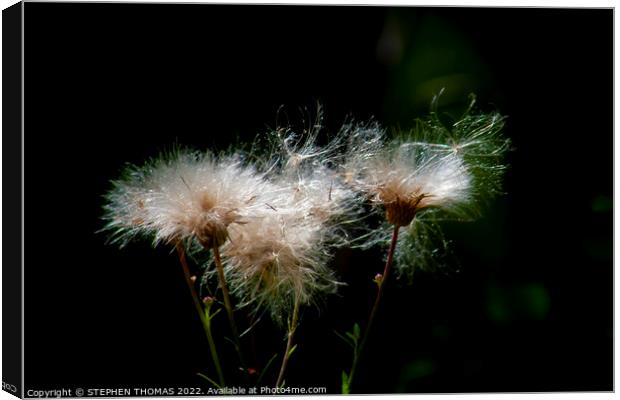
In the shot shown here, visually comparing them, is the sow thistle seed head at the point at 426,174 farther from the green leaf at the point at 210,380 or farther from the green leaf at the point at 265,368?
the green leaf at the point at 210,380

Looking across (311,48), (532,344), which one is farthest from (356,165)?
(532,344)

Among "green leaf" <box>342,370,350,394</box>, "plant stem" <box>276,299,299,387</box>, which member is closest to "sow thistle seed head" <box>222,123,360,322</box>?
"plant stem" <box>276,299,299,387</box>

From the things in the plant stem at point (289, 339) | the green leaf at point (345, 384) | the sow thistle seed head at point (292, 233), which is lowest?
the green leaf at point (345, 384)

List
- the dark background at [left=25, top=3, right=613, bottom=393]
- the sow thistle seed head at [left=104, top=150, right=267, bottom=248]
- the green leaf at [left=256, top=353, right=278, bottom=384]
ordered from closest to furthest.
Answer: the sow thistle seed head at [left=104, top=150, right=267, bottom=248]
the green leaf at [left=256, top=353, right=278, bottom=384]
the dark background at [left=25, top=3, right=613, bottom=393]

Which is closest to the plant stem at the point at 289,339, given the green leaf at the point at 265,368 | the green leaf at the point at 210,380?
the green leaf at the point at 265,368

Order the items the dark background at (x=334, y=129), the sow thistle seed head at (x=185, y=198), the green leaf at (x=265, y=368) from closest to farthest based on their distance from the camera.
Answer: the sow thistle seed head at (x=185, y=198)
the green leaf at (x=265, y=368)
the dark background at (x=334, y=129)

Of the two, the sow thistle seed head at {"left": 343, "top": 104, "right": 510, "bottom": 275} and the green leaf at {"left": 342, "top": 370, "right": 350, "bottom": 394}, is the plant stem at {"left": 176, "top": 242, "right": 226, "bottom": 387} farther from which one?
the sow thistle seed head at {"left": 343, "top": 104, "right": 510, "bottom": 275}
